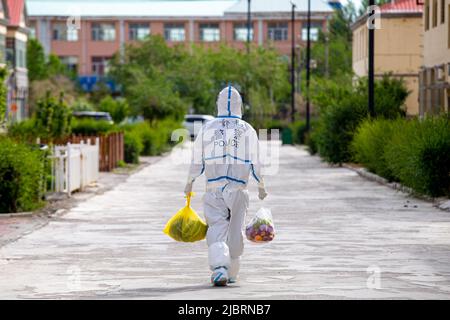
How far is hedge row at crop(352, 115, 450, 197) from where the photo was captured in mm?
24266

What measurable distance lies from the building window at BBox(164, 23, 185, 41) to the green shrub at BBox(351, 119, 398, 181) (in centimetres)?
7656

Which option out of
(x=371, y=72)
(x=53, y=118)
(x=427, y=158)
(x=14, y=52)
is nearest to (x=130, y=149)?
(x=53, y=118)

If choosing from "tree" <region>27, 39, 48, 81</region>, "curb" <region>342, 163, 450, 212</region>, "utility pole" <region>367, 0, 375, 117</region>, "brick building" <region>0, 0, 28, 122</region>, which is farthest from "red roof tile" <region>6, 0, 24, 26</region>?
"curb" <region>342, 163, 450, 212</region>

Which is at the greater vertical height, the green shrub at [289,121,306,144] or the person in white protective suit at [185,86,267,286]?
the person in white protective suit at [185,86,267,286]

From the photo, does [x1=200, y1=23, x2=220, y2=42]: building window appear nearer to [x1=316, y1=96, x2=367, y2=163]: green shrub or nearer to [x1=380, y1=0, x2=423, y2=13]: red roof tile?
[x1=380, y1=0, x2=423, y2=13]: red roof tile

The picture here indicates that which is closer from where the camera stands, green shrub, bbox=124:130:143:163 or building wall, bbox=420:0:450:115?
green shrub, bbox=124:130:143:163

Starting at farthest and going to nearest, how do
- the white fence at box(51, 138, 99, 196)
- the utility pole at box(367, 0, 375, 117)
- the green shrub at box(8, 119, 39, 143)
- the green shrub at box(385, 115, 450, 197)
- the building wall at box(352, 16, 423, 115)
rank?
the building wall at box(352, 16, 423, 115) < the utility pole at box(367, 0, 375, 117) < the green shrub at box(8, 119, 39, 143) < the white fence at box(51, 138, 99, 196) < the green shrub at box(385, 115, 450, 197)

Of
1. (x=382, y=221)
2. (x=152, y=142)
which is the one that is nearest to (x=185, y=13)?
(x=152, y=142)

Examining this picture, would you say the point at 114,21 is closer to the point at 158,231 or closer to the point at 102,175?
the point at 102,175

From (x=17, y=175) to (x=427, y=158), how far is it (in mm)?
7970

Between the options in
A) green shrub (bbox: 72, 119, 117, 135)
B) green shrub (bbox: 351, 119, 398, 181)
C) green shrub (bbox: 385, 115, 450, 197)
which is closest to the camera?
green shrub (bbox: 385, 115, 450, 197)

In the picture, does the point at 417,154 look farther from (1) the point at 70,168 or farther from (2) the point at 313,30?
(2) the point at 313,30

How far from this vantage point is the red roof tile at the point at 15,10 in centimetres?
7012

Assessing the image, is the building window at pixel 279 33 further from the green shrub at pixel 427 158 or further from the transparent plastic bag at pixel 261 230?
the transparent plastic bag at pixel 261 230
